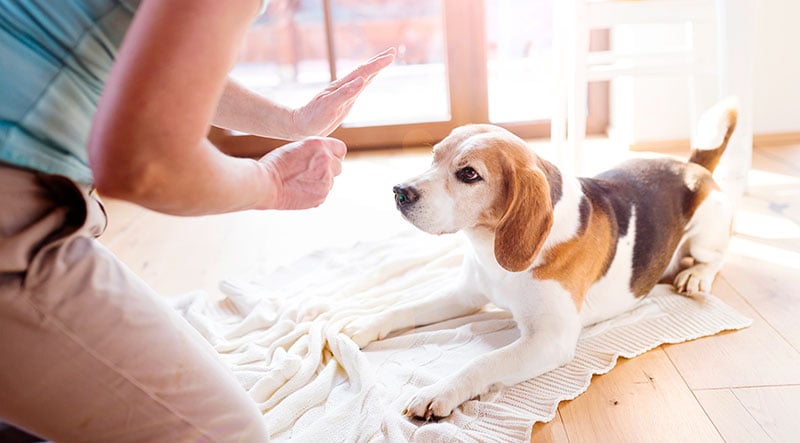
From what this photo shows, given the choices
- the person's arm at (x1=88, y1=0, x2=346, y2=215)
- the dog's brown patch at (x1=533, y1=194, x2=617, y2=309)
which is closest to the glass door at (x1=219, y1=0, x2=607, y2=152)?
the dog's brown patch at (x1=533, y1=194, x2=617, y2=309)

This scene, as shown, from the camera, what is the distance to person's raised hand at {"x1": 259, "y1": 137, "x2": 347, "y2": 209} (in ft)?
3.43

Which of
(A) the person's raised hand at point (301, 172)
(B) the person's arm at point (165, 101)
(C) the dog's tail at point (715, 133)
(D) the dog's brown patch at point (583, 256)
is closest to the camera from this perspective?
(B) the person's arm at point (165, 101)

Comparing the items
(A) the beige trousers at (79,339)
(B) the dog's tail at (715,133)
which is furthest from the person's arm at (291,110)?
(B) the dog's tail at (715,133)

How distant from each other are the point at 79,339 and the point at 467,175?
0.89m

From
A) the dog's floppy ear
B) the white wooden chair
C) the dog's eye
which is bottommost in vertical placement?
the dog's floppy ear

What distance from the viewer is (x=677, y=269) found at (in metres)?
2.07

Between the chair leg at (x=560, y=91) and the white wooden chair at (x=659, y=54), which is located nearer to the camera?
the white wooden chair at (x=659, y=54)

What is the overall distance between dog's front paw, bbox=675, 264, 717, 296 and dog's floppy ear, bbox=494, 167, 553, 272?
66 cm

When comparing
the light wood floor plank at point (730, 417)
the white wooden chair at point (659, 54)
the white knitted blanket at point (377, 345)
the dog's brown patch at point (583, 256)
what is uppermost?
the white wooden chair at point (659, 54)

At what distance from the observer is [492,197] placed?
1540 mm

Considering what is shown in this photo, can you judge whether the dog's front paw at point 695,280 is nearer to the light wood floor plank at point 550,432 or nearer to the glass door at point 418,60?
the light wood floor plank at point 550,432

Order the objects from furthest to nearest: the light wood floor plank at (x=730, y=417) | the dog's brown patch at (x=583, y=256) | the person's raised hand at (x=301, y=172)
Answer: the dog's brown patch at (x=583, y=256) → the light wood floor plank at (x=730, y=417) → the person's raised hand at (x=301, y=172)

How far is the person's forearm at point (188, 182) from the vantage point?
758 millimetres

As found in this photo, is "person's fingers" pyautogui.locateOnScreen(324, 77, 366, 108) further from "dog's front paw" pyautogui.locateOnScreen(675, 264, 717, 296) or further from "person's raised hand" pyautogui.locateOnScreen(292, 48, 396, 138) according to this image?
"dog's front paw" pyautogui.locateOnScreen(675, 264, 717, 296)
